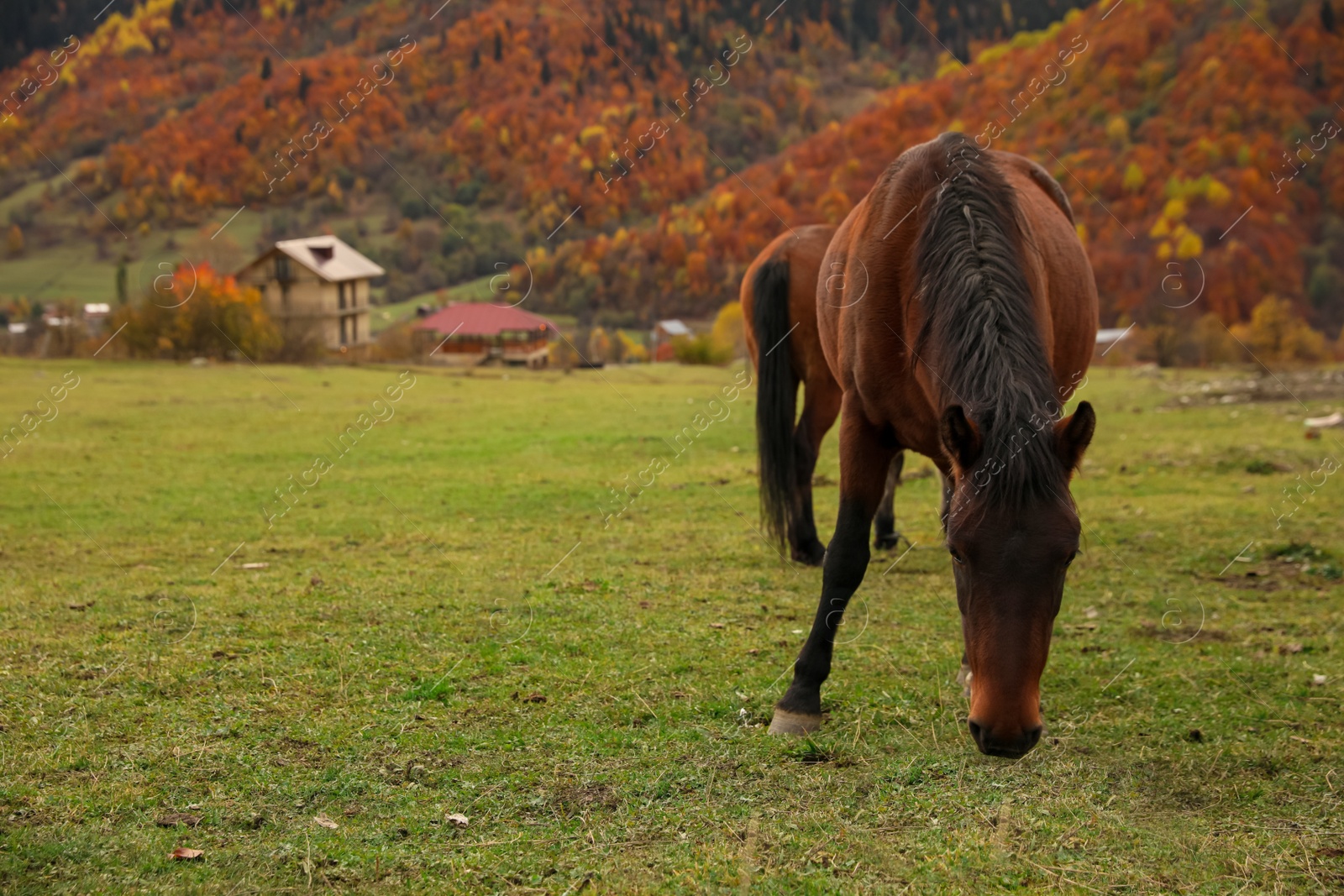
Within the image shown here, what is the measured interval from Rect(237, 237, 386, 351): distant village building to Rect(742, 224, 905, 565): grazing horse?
23141 millimetres

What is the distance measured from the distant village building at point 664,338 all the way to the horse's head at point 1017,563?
3022 cm

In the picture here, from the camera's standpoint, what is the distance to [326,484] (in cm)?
1030

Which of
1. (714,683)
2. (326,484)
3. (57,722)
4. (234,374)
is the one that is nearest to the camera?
(57,722)

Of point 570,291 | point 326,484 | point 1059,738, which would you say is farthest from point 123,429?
point 570,291

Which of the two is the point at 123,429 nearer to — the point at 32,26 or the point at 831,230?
the point at 831,230

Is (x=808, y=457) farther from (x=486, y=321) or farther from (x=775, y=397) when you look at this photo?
(x=486, y=321)

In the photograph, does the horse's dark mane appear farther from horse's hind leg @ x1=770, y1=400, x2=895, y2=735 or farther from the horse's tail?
the horse's tail

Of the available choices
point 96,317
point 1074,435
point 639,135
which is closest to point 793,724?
point 1074,435

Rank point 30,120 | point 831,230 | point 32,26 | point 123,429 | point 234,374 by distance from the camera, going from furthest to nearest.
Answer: point 30,120 → point 32,26 → point 234,374 → point 123,429 → point 831,230

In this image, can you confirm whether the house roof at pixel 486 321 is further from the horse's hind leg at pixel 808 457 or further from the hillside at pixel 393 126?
the horse's hind leg at pixel 808 457

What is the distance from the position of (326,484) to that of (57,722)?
6.54 metres

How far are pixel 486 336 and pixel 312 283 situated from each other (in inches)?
232

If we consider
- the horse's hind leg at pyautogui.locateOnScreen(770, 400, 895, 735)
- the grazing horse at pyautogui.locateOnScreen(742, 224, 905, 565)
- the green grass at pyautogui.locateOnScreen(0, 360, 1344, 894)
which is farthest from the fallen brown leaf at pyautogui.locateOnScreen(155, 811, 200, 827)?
the grazing horse at pyautogui.locateOnScreen(742, 224, 905, 565)

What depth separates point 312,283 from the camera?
3017 centimetres
